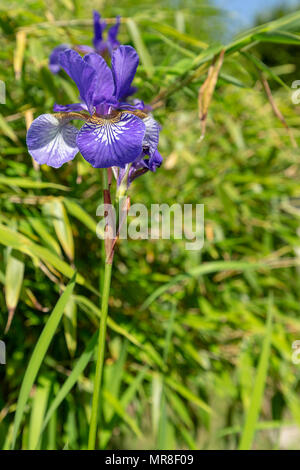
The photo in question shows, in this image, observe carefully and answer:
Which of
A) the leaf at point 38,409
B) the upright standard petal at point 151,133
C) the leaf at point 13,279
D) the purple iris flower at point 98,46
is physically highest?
the purple iris flower at point 98,46

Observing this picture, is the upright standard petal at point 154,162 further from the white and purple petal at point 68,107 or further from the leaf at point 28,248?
the leaf at point 28,248

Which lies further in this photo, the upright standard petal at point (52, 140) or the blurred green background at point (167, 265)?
the blurred green background at point (167, 265)

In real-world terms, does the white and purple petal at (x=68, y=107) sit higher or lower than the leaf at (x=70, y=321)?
higher

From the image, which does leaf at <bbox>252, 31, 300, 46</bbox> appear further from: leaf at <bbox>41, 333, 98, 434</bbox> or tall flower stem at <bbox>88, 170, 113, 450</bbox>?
leaf at <bbox>41, 333, 98, 434</bbox>

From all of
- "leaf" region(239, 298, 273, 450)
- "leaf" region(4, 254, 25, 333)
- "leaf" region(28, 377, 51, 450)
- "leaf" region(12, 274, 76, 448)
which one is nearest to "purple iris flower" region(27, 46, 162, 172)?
"leaf" region(12, 274, 76, 448)

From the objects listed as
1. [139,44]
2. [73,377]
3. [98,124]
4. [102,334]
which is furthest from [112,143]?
[139,44]

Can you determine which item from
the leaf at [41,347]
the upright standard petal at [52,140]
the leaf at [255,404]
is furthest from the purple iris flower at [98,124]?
the leaf at [255,404]

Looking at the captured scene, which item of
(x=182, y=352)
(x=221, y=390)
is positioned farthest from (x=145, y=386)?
(x=221, y=390)
